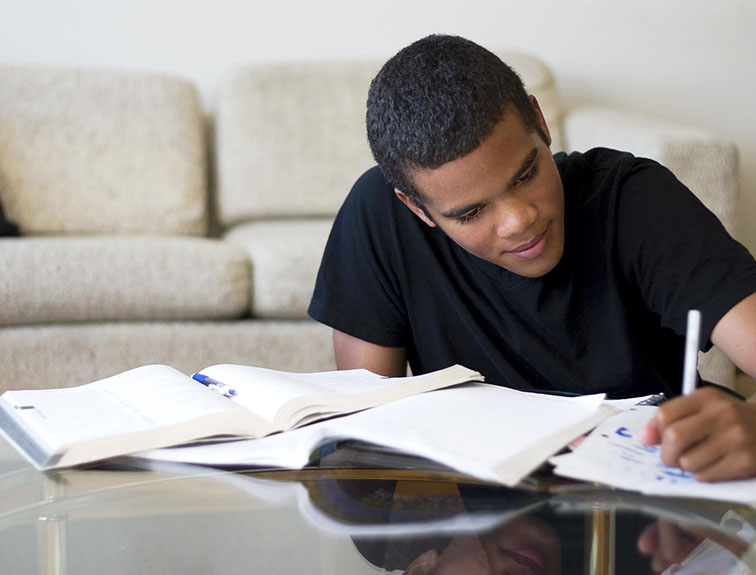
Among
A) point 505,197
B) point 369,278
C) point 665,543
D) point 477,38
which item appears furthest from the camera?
point 477,38

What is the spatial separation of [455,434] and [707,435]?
0.19 meters

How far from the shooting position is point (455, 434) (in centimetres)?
78

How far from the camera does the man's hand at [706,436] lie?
2.34ft

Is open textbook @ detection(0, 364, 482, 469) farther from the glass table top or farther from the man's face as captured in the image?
the man's face

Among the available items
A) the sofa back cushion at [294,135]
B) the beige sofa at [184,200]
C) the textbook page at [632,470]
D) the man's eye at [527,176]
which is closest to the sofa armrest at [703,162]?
the beige sofa at [184,200]

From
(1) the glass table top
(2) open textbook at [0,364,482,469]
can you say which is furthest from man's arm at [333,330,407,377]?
(1) the glass table top

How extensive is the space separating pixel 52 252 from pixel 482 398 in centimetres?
135

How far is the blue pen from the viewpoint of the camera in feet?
3.10

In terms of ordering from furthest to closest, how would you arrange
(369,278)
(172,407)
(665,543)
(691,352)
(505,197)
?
(369,278) → (505,197) → (172,407) → (691,352) → (665,543)

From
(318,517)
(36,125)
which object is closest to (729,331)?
(318,517)

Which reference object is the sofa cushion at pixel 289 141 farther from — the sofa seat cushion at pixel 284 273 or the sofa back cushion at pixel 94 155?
the sofa seat cushion at pixel 284 273

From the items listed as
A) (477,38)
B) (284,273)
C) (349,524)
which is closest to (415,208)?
(349,524)

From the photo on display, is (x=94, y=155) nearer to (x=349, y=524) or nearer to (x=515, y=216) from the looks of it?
(x=515, y=216)

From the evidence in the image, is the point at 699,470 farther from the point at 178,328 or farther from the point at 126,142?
the point at 126,142
